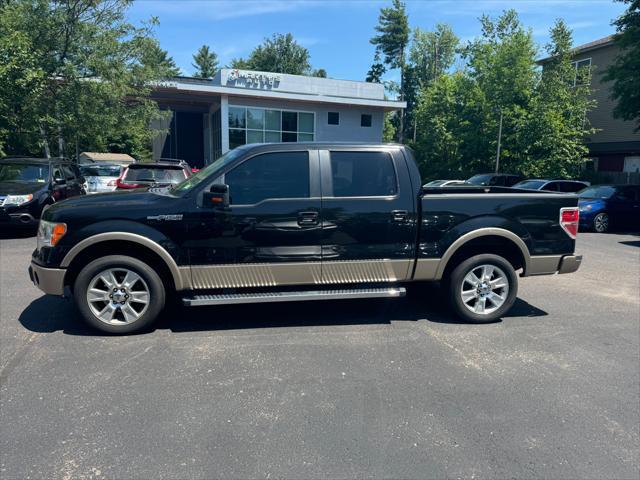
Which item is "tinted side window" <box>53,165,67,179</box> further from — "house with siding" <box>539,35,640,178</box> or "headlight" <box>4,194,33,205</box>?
"house with siding" <box>539,35,640,178</box>

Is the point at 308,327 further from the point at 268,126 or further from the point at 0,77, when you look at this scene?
the point at 268,126

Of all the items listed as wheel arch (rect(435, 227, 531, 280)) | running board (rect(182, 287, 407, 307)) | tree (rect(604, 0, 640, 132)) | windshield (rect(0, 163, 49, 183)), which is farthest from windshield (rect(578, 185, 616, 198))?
windshield (rect(0, 163, 49, 183))

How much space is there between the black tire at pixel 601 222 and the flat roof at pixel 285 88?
1878cm

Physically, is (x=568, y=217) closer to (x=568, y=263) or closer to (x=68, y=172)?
(x=568, y=263)

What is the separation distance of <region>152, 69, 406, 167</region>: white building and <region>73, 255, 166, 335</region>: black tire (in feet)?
72.7

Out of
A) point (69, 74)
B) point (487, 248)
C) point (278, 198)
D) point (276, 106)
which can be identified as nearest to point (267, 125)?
point (276, 106)

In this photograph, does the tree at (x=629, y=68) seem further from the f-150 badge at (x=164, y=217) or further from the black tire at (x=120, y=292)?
the black tire at (x=120, y=292)

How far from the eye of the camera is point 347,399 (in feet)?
11.8

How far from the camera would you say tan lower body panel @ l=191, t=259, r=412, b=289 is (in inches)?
190

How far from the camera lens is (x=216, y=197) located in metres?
4.69

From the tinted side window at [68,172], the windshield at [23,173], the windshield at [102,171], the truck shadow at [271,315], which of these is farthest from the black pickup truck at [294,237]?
the windshield at [102,171]

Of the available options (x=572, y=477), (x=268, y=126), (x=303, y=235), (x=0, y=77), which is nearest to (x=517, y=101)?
(x=268, y=126)

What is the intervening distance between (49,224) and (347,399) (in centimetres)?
332

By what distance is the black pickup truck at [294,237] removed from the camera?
4691 millimetres
